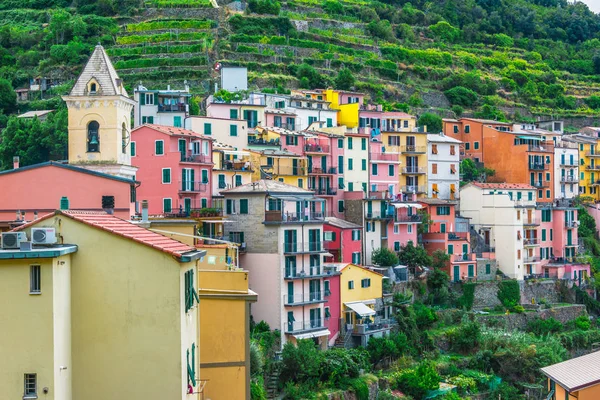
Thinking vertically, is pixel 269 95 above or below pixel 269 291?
above

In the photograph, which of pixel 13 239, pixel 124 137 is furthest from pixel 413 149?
pixel 13 239

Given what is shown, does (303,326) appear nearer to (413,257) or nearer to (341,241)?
(341,241)

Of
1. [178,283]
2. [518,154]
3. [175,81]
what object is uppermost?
[175,81]

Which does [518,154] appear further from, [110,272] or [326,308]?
[110,272]

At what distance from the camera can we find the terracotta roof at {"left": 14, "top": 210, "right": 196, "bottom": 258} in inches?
877

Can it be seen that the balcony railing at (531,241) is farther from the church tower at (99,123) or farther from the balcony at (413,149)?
the church tower at (99,123)

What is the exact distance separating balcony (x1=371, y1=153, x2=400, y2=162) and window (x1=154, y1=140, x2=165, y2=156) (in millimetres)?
18844

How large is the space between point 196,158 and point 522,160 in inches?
1335

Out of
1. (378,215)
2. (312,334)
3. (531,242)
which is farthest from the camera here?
(531,242)

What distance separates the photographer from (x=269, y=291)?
52938 millimetres

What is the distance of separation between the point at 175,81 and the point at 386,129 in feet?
56.7

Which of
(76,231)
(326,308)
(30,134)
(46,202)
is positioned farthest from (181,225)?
(30,134)

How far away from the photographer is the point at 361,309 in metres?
58.0

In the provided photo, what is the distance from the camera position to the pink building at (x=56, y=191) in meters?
36.0
